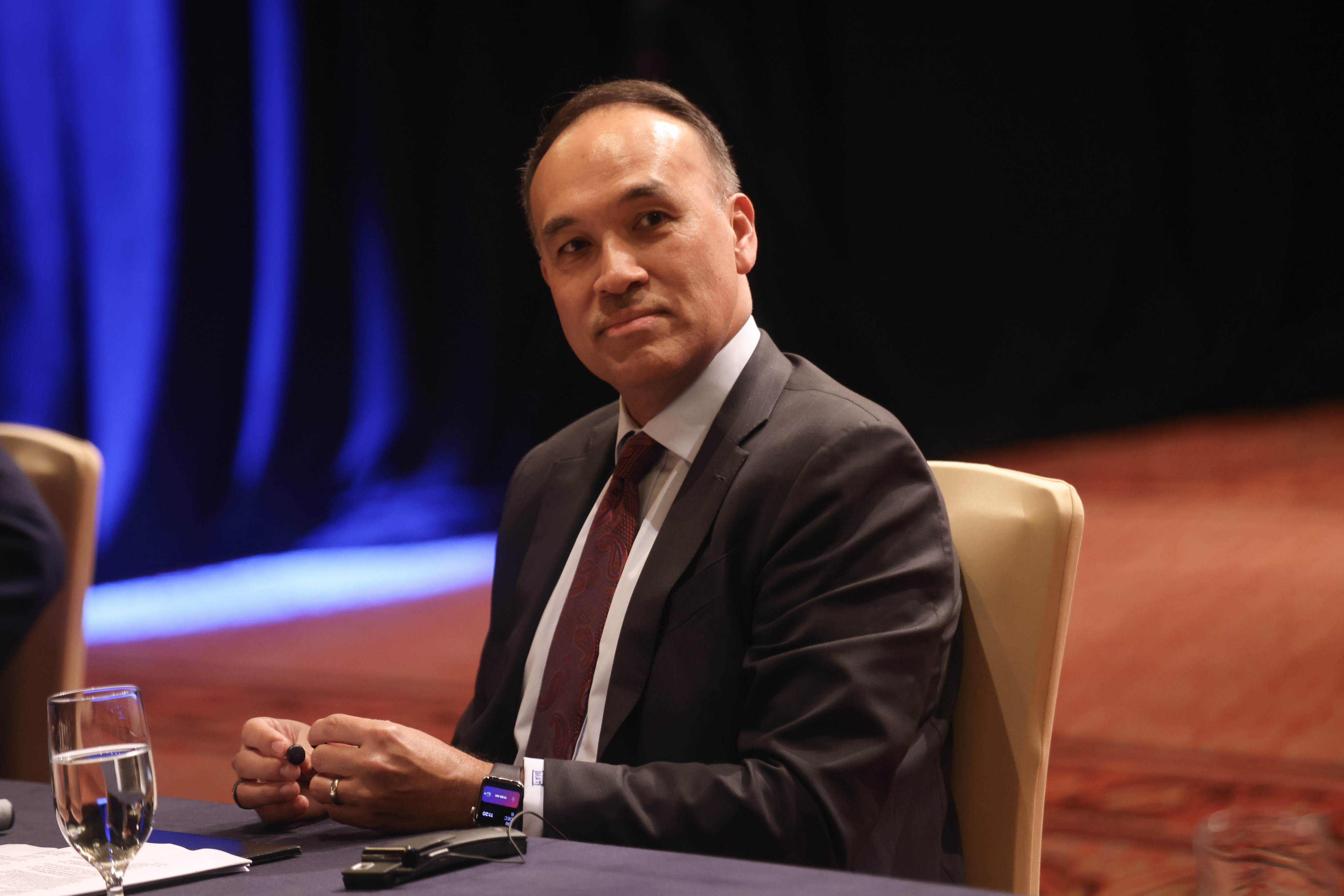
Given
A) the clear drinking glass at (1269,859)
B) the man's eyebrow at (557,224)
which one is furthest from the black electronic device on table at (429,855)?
the man's eyebrow at (557,224)

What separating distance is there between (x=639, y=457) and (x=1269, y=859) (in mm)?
924

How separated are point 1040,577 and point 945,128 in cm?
756

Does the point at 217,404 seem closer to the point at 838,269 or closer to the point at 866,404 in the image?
the point at 838,269

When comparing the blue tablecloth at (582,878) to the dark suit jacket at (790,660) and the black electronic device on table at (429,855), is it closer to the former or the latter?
the black electronic device on table at (429,855)

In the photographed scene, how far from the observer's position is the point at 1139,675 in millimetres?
3791

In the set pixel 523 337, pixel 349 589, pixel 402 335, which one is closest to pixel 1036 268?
pixel 523 337

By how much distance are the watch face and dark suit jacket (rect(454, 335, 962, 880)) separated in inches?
1.3

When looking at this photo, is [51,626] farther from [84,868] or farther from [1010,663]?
[1010,663]

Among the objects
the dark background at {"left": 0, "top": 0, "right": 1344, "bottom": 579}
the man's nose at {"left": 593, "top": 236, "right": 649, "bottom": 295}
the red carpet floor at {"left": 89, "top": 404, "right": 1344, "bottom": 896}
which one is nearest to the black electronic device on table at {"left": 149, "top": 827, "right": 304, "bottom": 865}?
the man's nose at {"left": 593, "top": 236, "right": 649, "bottom": 295}

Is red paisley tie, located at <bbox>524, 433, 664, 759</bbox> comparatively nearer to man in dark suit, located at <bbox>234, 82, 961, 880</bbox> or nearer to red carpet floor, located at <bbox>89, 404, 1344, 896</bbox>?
man in dark suit, located at <bbox>234, 82, 961, 880</bbox>

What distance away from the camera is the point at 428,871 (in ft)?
2.98

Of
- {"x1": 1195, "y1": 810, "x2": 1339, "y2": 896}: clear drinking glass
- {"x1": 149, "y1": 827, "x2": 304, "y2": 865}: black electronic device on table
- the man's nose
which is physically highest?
the man's nose

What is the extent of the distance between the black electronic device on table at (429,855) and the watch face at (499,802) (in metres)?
0.14

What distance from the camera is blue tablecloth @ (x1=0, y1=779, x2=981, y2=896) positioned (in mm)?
844
